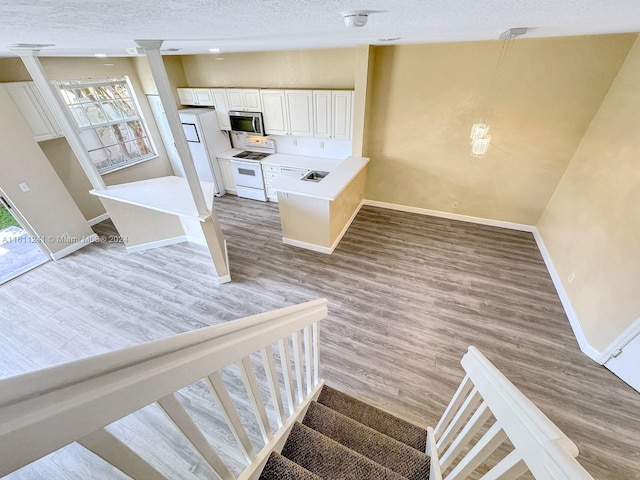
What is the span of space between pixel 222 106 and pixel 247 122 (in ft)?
1.99

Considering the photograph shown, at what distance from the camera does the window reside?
13.6 feet

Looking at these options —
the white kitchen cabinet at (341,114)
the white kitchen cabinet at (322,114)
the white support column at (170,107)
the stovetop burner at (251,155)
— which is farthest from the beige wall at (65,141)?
the white kitchen cabinet at (341,114)

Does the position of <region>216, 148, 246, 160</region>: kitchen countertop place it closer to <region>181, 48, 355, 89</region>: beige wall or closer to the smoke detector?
<region>181, 48, 355, 89</region>: beige wall

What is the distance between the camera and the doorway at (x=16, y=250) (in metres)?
3.36

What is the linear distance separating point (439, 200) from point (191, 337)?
4.52 metres

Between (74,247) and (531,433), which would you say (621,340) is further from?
(74,247)

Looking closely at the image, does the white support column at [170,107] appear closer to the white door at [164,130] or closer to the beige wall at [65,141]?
the white door at [164,130]

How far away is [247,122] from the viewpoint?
15.1ft

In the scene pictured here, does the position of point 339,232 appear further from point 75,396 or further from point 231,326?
point 75,396

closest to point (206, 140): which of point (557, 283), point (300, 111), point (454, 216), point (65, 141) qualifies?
point (300, 111)

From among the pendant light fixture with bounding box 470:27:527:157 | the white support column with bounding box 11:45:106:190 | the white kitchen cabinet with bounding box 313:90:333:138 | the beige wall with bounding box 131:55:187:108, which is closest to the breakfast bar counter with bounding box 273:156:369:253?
the white kitchen cabinet with bounding box 313:90:333:138

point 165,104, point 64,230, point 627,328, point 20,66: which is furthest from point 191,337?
point 20,66

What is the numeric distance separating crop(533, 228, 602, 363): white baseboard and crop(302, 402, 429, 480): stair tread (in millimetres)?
2206

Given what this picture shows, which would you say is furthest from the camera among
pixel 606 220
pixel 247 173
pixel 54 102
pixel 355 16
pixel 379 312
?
pixel 247 173
